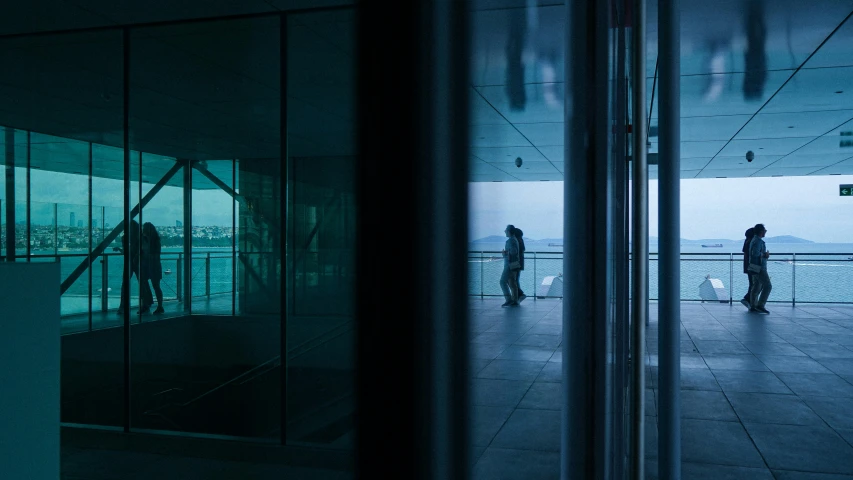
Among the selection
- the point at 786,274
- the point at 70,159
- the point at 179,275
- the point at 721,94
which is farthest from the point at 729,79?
the point at 70,159

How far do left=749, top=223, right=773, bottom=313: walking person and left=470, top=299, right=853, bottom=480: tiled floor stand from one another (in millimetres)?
2178

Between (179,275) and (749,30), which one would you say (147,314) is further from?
(749,30)

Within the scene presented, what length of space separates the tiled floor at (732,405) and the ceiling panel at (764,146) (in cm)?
Answer: 348

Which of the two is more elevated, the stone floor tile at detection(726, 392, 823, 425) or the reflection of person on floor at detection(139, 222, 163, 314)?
the reflection of person on floor at detection(139, 222, 163, 314)

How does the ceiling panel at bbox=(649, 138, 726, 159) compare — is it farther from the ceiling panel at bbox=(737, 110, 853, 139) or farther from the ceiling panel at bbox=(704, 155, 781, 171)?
the ceiling panel at bbox=(737, 110, 853, 139)

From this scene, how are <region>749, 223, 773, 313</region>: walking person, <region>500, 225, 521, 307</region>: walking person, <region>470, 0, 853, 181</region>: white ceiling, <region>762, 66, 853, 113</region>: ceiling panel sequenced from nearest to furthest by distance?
→ <region>500, 225, 521, 307</region>: walking person → <region>470, 0, 853, 181</region>: white ceiling → <region>762, 66, 853, 113</region>: ceiling panel → <region>749, 223, 773, 313</region>: walking person

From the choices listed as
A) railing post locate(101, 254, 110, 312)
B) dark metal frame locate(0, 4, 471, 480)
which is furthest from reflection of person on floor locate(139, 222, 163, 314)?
dark metal frame locate(0, 4, 471, 480)

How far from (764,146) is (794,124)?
2.62m

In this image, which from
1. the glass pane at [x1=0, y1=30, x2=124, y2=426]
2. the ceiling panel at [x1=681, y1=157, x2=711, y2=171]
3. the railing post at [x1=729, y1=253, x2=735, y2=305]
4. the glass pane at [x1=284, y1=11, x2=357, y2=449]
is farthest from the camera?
the ceiling panel at [x1=681, y1=157, x2=711, y2=171]

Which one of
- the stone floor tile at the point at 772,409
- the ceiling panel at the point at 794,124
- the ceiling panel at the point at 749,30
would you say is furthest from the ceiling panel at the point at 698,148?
the stone floor tile at the point at 772,409

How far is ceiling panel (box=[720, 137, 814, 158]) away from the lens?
11.4m

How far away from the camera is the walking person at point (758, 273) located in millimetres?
11883

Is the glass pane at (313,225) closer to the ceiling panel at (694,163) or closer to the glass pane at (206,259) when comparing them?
the glass pane at (206,259)

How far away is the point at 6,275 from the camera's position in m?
1.87
